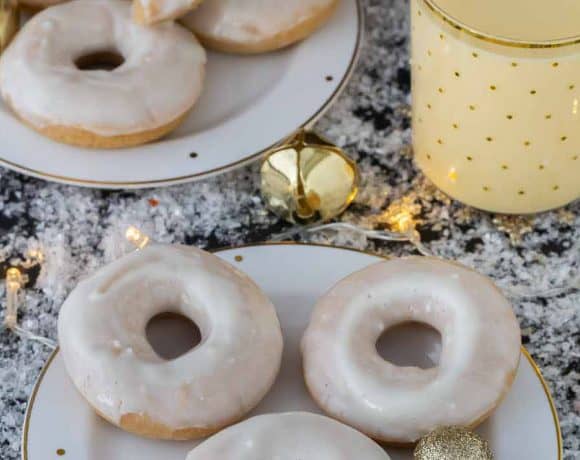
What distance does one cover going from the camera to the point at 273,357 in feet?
2.52

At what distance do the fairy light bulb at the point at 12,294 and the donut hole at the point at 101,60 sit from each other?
239 millimetres

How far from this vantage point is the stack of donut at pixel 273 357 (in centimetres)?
73

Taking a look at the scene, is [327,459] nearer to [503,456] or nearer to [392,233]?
[503,456]

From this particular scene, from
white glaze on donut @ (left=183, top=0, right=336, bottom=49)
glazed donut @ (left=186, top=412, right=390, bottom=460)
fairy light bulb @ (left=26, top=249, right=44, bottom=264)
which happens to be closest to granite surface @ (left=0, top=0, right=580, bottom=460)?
fairy light bulb @ (left=26, top=249, right=44, bottom=264)

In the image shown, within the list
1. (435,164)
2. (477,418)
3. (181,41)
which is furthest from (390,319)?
(181,41)

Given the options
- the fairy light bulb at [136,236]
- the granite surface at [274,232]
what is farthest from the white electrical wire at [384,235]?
the fairy light bulb at [136,236]

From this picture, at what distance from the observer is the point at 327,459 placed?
69 cm

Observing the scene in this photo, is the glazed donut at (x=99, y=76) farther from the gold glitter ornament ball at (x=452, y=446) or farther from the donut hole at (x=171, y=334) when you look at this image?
the gold glitter ornament ball at (x=452, y=446)

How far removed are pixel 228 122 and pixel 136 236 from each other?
0.15m

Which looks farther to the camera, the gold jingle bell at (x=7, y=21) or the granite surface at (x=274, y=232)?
the gold jingle bell at (x=7, y=21)

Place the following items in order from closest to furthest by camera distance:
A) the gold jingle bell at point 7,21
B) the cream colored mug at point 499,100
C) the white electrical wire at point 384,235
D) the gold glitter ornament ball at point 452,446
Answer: the gold glitter ornament ball at point 452,446, the cream colored mug at point 499,100, the white electrical wire at point 384,235, the gold jingle bell at point 7,21

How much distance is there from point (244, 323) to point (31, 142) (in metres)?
0.34

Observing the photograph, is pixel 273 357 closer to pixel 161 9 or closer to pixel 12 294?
pixel 12 294

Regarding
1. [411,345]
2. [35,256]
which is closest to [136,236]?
[35,256]
